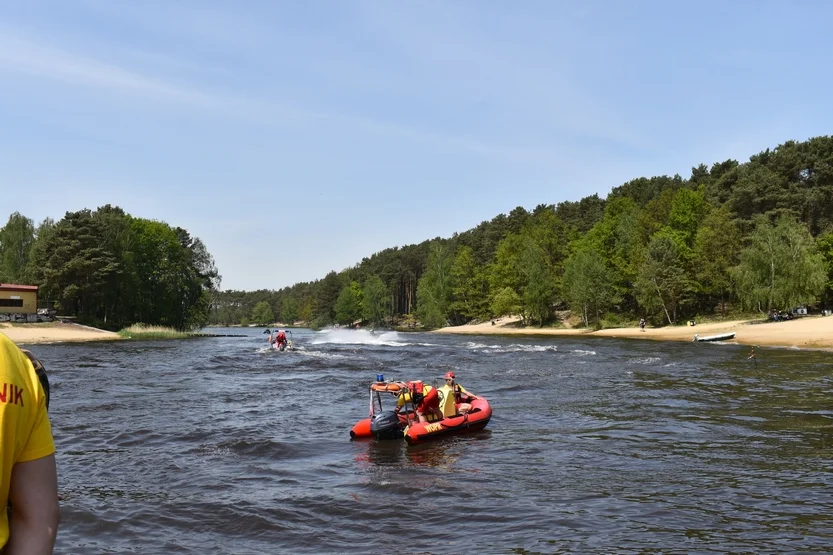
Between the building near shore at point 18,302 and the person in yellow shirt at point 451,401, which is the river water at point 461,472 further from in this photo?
the building near shore at point 18,302

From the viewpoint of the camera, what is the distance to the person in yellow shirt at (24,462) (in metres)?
2.28

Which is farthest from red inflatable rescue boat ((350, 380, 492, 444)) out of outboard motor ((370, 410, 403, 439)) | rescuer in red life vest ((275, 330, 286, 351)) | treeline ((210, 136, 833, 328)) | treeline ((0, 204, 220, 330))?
treeline ((0, 204, 220, 330))

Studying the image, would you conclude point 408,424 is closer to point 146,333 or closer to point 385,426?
point 385,426

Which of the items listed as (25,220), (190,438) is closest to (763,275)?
(190,438)

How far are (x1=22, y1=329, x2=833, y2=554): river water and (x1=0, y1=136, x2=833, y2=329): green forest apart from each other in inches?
1672

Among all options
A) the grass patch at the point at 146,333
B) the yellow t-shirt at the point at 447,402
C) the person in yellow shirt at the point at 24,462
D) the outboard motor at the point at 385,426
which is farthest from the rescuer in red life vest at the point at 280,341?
the person in yellow shirt at the point at 24,462

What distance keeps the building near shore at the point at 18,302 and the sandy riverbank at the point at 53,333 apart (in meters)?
3.00

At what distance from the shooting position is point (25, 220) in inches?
3807

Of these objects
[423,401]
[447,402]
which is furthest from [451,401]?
[423,401]

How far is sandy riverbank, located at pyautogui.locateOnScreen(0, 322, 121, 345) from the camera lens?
53625 mm

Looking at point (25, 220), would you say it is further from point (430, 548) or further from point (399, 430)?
point (430, 548)

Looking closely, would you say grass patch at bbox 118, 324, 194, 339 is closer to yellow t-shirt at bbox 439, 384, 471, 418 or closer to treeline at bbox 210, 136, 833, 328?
treeline at bbox 210, 136, 833, 328

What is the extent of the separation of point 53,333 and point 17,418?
64962mm

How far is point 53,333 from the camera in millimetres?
58312
